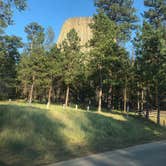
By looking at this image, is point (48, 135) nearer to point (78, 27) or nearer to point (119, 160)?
point (119, 160)

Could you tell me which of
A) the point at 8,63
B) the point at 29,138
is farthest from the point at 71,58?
the point at 29,138

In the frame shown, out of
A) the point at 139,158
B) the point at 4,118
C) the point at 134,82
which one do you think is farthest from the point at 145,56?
the point at 139,158

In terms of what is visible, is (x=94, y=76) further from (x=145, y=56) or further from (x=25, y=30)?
(x=25, y=30)

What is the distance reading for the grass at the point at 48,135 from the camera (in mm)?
12974

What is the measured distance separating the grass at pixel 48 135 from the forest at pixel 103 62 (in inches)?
579

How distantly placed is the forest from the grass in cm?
1470

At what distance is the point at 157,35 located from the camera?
35.1m

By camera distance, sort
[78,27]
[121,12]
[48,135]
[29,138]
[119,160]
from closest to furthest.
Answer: [119,160], [29,138], [48,135], [121,12], [78,27]

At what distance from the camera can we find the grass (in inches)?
511

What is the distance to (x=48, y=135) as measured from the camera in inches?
679

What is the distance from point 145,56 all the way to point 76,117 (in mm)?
16561

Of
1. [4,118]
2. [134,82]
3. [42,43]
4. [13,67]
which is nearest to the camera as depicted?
[4,118]

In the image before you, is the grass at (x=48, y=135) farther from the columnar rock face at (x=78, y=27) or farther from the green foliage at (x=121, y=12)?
the columnar rock face at (x=78, y=27)

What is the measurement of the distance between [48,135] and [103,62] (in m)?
25.3
